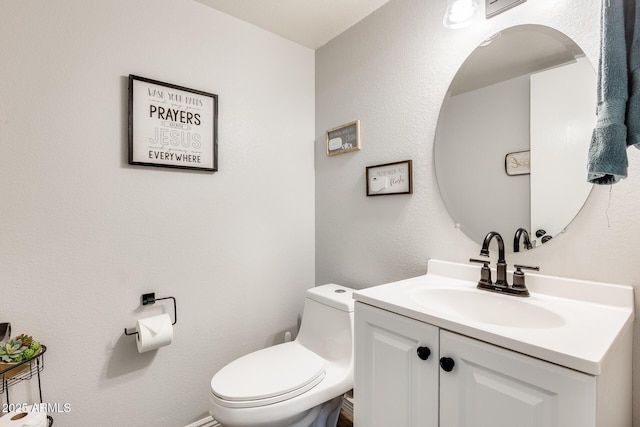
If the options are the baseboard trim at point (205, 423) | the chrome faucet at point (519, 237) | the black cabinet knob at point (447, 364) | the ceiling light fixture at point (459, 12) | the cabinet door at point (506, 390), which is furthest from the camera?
the baseboard trim at point (205, 423)

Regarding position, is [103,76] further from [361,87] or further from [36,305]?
[361,87]

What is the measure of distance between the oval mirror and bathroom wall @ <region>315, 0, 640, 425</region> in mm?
47

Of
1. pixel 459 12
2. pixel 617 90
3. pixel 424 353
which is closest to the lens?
pixel 617 90

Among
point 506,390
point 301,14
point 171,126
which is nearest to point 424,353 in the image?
point 506,390

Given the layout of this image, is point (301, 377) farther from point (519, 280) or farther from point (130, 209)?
point (130, 209)

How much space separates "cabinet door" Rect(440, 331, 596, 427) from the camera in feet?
2.03

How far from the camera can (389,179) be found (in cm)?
157

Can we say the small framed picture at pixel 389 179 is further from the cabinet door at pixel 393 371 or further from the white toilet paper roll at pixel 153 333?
the white toilet paper roll at pixel 153 333

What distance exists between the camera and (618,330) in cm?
75

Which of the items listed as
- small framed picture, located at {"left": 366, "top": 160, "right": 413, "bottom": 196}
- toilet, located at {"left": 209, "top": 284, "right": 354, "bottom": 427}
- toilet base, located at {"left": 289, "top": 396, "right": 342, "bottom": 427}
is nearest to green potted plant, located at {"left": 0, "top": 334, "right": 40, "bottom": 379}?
toilet, located at {"left": 209, "top": 284, "right": 354, "bottom": 427}

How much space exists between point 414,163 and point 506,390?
1006 mm

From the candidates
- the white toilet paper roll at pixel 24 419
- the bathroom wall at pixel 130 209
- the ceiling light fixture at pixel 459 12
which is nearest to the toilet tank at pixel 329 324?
the bathroom wall at pixel 130 209

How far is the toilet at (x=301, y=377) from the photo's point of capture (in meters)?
1.16

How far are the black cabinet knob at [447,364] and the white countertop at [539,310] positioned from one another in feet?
0.27
